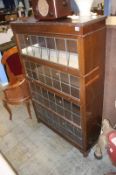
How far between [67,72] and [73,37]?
0.28 m

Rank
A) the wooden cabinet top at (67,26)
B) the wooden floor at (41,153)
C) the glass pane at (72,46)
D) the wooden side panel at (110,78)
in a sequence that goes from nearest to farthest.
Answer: the wooden cabinet top at (67,26) → the glass pane at (72,46) → the wooden side panel at (110,78) → the wooden floor at (41,153)

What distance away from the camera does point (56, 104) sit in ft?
5.08

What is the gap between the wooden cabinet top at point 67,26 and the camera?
91 cm

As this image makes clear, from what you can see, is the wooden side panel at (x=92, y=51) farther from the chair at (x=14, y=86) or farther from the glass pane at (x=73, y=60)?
the chair at (x=14, y=86)

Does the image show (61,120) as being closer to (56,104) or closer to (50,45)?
(56,104)

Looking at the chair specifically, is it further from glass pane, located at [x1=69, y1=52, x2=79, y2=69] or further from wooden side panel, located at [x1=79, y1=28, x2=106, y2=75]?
wooden side panel, located at [x1=79, y1=28, x2=106, y2=75]

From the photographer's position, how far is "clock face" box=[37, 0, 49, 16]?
1.08m

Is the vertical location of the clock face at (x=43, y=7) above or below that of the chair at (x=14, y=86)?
above

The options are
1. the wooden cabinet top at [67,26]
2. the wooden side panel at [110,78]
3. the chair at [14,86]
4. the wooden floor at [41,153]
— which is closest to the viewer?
the wooden cabinet top at [67,26]

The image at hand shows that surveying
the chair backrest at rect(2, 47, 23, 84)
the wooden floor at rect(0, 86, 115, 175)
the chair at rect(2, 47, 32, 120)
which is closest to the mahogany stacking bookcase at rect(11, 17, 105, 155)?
the wooden floor at rect(0, 86, 115, 175)

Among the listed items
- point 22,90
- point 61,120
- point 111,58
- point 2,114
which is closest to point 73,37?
point 111,58

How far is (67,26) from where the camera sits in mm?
951

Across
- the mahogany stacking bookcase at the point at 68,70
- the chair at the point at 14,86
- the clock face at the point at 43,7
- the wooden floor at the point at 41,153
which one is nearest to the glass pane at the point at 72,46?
the mahogany stacking bookcase at the point at 68,70

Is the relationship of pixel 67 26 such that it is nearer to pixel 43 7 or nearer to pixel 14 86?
pixel 43 7
